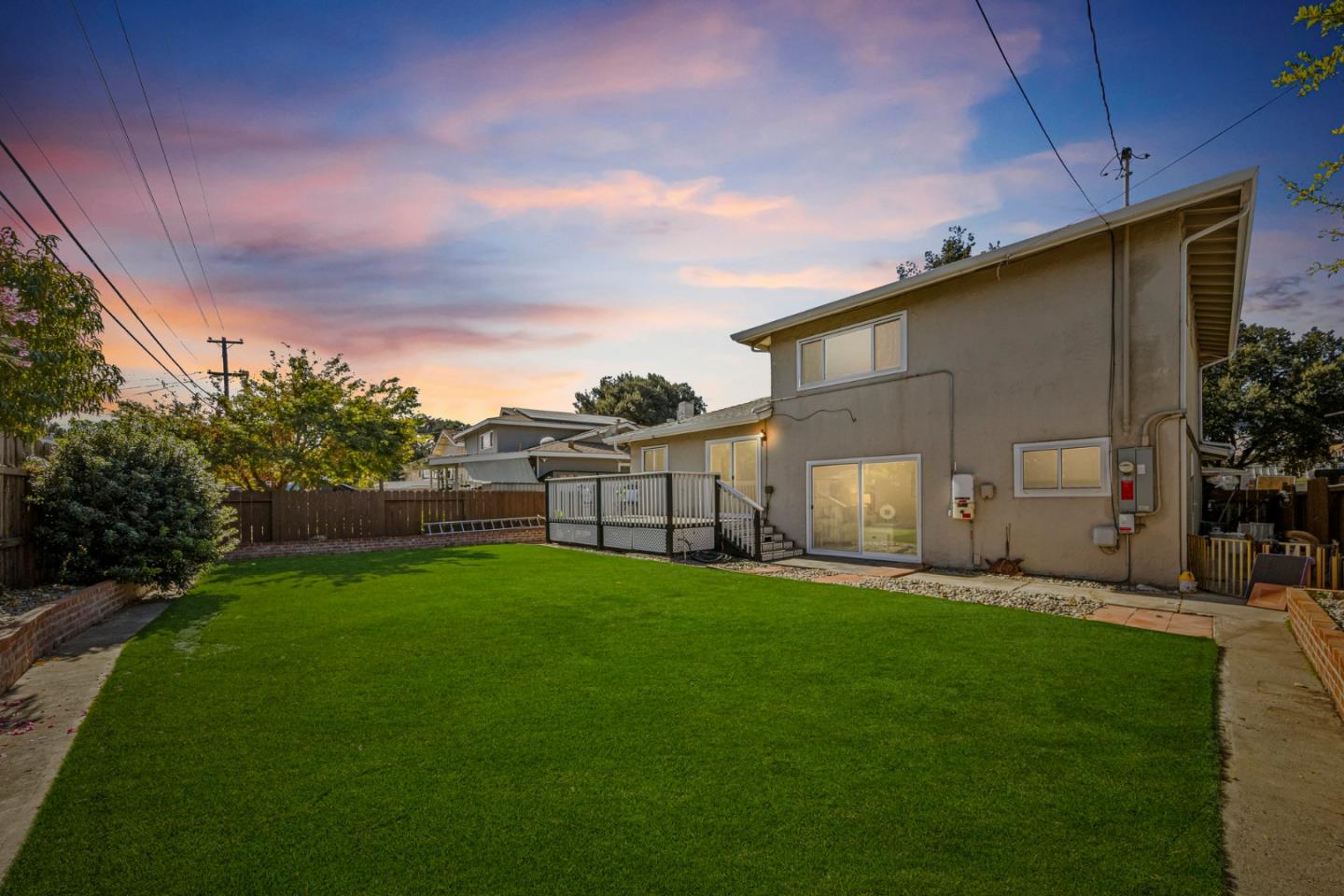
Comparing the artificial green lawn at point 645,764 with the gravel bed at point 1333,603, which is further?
the gravel bed at point 1333,603

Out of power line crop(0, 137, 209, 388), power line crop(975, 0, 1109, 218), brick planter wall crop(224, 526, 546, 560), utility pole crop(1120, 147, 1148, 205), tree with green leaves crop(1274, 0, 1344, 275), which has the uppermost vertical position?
utility pole crop(1120, 147, 1148, 205)

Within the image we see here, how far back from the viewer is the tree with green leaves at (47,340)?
5.46 meters

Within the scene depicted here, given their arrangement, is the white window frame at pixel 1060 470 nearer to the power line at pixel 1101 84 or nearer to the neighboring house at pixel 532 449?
the power line at pixel 1101 84

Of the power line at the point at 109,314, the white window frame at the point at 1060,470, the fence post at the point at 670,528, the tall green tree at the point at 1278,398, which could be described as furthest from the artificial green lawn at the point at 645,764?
the tall green tree at the point at 1278,398

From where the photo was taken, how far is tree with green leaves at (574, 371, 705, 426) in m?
45.4

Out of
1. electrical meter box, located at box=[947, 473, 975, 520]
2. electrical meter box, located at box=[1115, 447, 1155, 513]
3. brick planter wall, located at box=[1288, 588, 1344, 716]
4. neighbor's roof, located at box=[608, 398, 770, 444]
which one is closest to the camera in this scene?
brick planter wall, located at box=[1288, 588, 1344, 716]

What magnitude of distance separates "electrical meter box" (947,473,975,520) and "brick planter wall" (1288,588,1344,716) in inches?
157

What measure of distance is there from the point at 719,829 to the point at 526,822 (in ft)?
2.65

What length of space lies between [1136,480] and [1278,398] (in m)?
22.8

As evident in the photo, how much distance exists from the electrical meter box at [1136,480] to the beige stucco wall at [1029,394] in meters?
0.21

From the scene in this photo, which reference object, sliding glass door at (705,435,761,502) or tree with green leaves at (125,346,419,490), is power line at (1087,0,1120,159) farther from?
tree with green leaves at (125,346,419,490)

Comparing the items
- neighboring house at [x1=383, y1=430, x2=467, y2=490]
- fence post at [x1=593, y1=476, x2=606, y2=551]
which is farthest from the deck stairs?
neighboring house at [x1=383, y1=430, x2=467, y2=490]

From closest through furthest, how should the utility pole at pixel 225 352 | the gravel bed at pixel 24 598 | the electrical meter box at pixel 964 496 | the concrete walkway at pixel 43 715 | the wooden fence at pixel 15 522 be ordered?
the concrete walkway at pixel 43 715 < the gravel bed at pixel 24 598 < the wooden fence at pixel 15 522 < the electrical meter box at pixel 964 496 < the utility pole at pixel 225 352

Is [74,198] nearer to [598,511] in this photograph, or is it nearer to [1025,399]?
[598,511]
